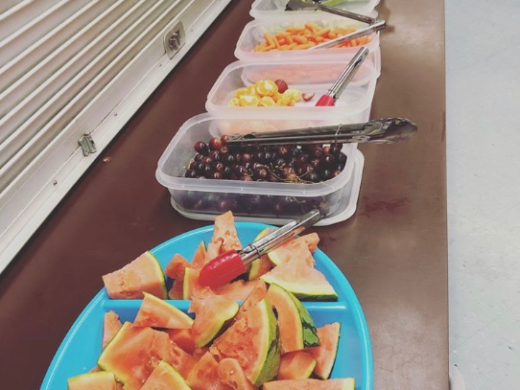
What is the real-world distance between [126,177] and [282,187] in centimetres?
42

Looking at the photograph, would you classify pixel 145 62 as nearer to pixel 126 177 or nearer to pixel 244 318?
pixel 126 177

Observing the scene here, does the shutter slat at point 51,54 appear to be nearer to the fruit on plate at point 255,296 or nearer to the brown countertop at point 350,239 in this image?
the brown countertop at point 350,239

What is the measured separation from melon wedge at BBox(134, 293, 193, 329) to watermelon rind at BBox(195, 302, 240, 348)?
0.16 feet

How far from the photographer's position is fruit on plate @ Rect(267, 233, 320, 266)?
0.76 metres

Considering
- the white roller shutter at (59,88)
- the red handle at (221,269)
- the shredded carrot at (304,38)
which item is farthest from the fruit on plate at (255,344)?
the shredded carrot at (304,38)

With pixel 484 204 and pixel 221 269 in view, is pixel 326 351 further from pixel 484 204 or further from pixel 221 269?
pixel 484 204

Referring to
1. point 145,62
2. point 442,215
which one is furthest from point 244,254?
point 145,62

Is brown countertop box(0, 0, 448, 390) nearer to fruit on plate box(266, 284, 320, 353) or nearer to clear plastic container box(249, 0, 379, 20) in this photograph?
fruit on plate box(266, 284, 320, 353)

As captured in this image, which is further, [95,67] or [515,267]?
[515,267]

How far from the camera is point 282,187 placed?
34.4 inches

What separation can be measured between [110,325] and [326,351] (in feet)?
1.11

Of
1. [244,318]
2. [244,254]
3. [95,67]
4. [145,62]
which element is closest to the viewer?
[244,318]

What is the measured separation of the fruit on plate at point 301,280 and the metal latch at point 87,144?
589 mm

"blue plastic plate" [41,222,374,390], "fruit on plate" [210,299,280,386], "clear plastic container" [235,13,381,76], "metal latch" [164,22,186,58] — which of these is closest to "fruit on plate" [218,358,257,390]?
"fruit on plate" [210,299,280,386]
